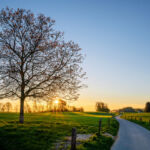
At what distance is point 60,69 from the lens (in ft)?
66.8

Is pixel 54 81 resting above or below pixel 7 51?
below

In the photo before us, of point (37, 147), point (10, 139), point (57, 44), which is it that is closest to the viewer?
point (37, 147)

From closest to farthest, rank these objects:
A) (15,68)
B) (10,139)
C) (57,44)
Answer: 1. (10,139)
2. (15,68)
3. (57,44)

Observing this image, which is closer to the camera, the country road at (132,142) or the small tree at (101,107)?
the country road at (132,142)

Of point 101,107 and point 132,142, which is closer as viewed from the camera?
point 132,142

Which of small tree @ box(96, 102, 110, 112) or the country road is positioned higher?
the country road

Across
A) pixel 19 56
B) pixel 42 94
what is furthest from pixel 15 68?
pixel 42 94

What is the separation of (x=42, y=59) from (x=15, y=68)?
357 centimetres

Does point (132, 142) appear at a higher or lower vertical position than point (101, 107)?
higher

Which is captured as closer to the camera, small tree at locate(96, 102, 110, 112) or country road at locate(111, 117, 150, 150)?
country road at locate(111, 117, 150, 150)

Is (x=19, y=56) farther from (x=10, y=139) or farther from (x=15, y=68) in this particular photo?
(x=10, y=139)

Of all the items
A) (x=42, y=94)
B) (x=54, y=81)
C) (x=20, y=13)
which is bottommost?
(x=42, y=94)

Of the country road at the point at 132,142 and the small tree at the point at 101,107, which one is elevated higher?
the country road at the point at 132,142

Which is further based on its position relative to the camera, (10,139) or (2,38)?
(2,38)
